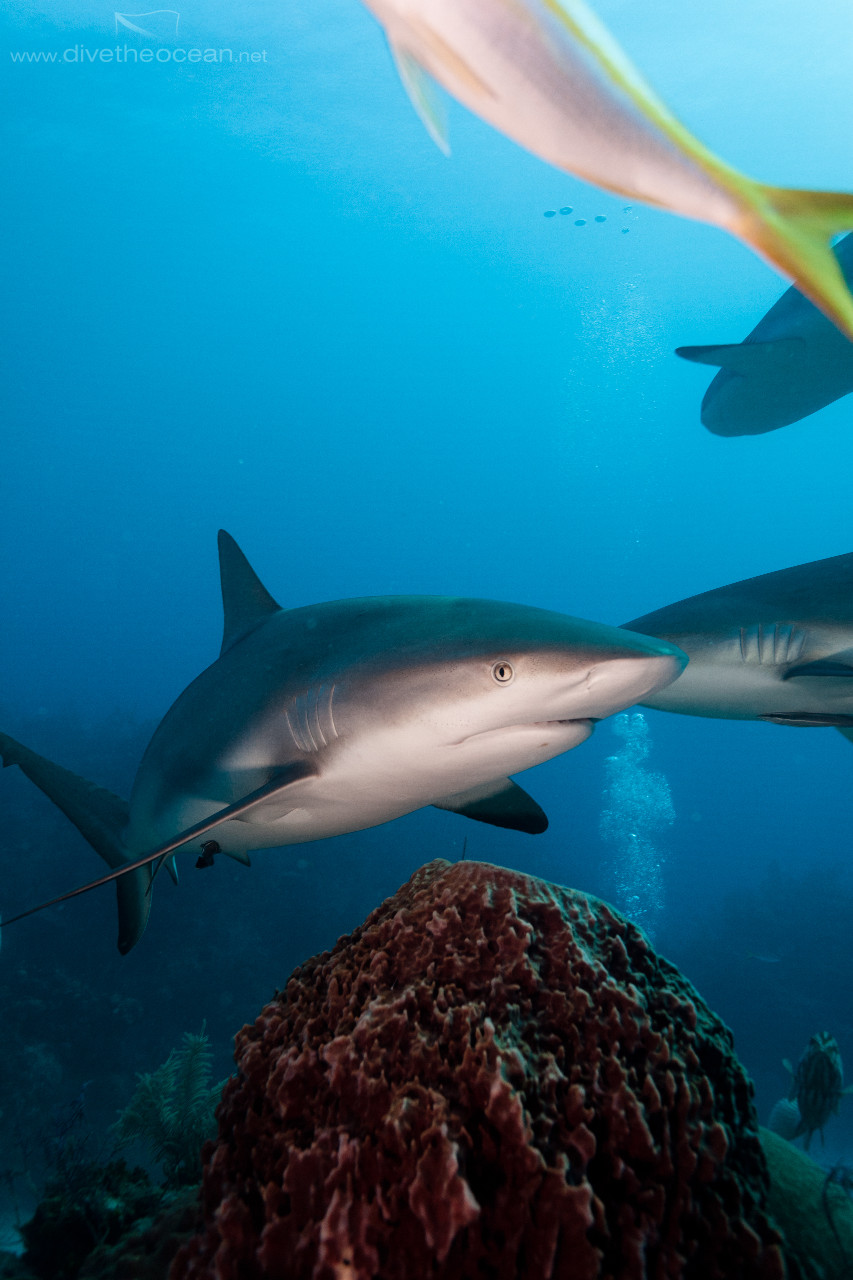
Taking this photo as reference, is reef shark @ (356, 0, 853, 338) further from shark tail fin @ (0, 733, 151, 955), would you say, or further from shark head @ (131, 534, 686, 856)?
shark tail fin @ (0, 733, 151, 955)

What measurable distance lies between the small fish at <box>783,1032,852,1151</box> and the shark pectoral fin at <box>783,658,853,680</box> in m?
3.12

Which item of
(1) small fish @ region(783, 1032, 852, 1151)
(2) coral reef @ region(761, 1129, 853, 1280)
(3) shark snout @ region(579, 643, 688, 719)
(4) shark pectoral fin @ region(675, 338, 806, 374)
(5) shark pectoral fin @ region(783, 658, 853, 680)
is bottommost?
(1) small fish @ region(783, 1032, 852, 1151)

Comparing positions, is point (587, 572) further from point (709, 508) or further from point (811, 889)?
point (811, 889)

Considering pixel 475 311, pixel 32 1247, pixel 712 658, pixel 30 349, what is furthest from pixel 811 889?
pixel 30 349

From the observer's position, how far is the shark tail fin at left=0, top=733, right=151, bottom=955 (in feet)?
11.3

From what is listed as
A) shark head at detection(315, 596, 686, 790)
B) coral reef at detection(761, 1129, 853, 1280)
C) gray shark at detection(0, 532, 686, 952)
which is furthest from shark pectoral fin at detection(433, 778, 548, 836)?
coral reef at detection(761, 1129, 853, 1280)

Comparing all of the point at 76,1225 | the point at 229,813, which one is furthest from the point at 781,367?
the point at 76,1225

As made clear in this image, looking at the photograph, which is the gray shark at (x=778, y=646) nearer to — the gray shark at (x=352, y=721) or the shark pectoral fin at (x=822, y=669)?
the shark pectoral fin at (x=822, y=669)

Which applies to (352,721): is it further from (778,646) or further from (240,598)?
(778,646)

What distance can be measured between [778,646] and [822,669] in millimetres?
257

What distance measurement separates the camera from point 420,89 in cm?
78

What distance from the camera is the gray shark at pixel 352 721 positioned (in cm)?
212

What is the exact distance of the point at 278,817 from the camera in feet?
9.98

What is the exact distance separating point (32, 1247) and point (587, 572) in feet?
302
